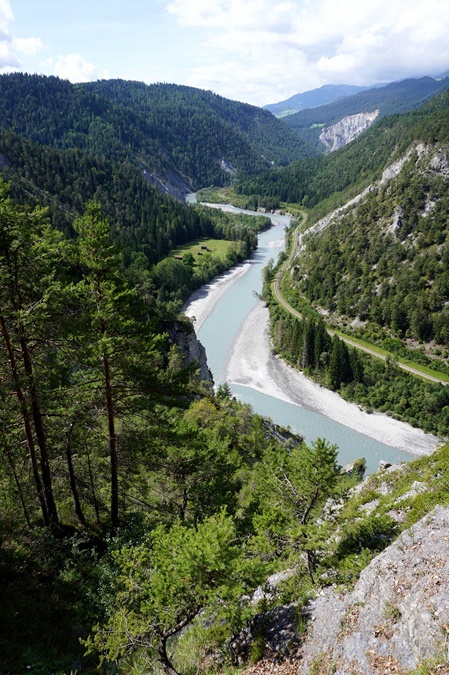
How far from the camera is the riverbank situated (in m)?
57.0

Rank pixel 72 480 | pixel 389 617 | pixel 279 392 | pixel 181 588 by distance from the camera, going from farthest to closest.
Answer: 1. pixel 279 392
2. pixel 72 480
3. pixel 181 588
4. pixel 389 617

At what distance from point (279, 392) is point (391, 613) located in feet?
198

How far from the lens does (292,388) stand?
69.5 m

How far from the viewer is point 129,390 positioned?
1452cm

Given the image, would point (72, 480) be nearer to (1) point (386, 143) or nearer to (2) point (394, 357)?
(2) point (394, 357)

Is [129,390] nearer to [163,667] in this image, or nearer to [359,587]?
[163,667]

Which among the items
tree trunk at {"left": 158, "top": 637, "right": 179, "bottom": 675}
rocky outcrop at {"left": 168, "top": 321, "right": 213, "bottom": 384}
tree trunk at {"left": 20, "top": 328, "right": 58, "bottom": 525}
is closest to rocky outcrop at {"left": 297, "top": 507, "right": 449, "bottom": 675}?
tree trunk at {"left": 158, "top": 637, "right": 179, "bottom": 675}

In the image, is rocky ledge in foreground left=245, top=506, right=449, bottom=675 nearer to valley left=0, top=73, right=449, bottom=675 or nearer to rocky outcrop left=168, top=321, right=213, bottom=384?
valley left=0, top=73, right=449, bottom=675

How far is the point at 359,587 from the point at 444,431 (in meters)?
56.3

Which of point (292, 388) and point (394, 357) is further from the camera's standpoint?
point (394, 357)

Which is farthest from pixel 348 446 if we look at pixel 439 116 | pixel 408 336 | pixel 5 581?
pixel 439 116

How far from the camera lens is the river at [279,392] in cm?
5578

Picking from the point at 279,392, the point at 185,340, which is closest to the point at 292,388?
the point at 279,392

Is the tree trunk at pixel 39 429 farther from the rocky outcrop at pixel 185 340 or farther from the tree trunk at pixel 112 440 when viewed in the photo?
the rocky outcrop at pixel 185 340
